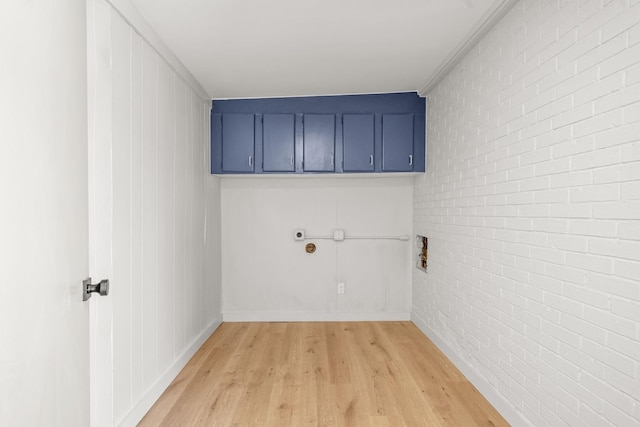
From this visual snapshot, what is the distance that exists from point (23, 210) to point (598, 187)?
6.45 ft

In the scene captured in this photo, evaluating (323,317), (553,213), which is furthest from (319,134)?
(553,213)

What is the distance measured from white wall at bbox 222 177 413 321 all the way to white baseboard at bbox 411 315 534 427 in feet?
3.01

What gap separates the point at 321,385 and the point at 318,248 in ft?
6.11

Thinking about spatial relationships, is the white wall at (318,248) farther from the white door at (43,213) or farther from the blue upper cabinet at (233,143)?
the white door at (43,213)

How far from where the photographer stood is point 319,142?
13.5 feet

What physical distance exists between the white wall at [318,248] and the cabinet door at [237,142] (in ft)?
1.19

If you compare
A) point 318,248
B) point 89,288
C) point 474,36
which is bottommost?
point 318,248

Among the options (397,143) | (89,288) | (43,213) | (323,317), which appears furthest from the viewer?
(323,317)

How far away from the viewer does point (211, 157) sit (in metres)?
4.15

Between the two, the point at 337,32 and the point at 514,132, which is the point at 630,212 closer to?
the point at 514,132

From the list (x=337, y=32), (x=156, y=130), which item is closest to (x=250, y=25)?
(x=337, y=32)

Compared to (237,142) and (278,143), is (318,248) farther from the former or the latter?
(237,142)

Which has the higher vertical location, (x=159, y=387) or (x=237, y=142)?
(x=237, y=142)

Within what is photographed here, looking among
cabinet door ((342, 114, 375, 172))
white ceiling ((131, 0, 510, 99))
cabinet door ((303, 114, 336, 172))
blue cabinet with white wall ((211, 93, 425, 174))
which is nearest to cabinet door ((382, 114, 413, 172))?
blue cabinet with white wall ((211, 93, 425, 174))
